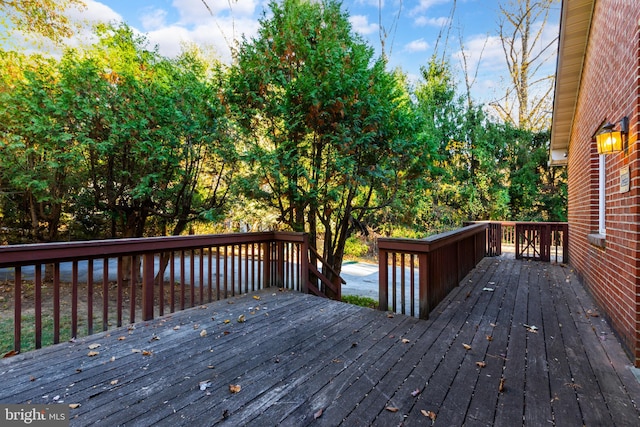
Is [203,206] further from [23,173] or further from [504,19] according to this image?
[504,19]

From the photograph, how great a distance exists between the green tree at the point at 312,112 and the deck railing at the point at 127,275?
1.20 m

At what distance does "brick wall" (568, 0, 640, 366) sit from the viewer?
2.54 m

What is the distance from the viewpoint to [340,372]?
2336mm

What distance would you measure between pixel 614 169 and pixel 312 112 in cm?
411

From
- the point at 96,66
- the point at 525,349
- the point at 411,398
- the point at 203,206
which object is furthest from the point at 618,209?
the point at 96,66

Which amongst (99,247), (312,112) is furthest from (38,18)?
(99,247)

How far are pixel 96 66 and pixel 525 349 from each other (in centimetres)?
796

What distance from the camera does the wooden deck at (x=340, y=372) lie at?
6.08ft

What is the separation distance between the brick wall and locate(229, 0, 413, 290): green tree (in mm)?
2778

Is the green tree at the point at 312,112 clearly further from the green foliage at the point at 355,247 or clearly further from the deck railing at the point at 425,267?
the green foliage at the point at 355,247

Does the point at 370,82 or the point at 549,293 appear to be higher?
the point at 370,82

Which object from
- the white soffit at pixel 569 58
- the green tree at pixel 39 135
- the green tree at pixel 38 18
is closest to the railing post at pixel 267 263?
the green tree at pixel 39 135

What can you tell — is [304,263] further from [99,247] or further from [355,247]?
[355,247]

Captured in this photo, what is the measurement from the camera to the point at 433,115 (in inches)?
507
